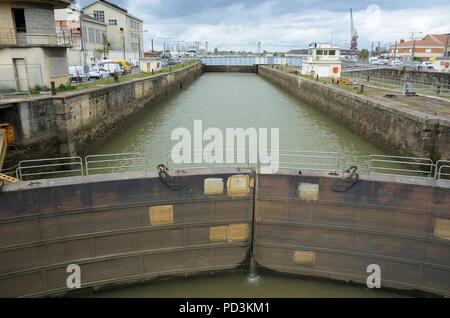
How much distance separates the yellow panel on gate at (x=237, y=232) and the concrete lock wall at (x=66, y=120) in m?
7.57

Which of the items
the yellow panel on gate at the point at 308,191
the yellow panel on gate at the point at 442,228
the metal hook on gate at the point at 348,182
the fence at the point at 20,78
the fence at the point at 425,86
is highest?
the fence at the point at 20,78

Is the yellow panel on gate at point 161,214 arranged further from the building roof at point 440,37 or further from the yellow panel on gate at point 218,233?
the building roof at point 440,37

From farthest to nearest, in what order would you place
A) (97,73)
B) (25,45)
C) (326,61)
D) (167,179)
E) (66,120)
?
(326,61) → (97,73) → (25,45) → (66,120) → (167,179)

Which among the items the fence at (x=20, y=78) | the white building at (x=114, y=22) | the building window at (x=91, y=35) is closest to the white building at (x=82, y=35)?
the building window at (x=91, y=35)

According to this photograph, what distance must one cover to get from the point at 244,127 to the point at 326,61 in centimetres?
2096

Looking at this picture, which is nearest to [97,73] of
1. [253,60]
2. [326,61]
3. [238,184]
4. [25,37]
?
[25,37]

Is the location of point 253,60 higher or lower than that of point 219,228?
higher

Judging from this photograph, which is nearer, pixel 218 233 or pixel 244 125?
pixel 218 233

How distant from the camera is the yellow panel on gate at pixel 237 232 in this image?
297 inches

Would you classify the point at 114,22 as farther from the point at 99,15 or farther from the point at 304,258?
the point at 304,258

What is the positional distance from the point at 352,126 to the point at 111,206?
15.5 metres

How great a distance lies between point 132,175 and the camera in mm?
6988

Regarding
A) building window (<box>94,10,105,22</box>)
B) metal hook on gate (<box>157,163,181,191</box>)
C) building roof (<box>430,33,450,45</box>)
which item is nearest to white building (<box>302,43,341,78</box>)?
metal hook on gate (<box>157,163,181,191</box>)

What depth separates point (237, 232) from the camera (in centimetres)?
756
